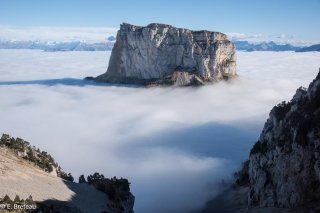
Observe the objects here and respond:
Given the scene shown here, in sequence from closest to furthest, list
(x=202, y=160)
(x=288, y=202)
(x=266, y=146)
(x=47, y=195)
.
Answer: (x=47, y=195) < (x=288, y=202) < (x=266, y=146) < (x=202, y=160)

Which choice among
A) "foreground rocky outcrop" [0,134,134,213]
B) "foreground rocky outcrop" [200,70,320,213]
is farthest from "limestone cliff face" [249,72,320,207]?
"foreground rocky outcrop" [0,134,134,213]

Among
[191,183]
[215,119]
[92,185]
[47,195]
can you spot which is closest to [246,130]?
[215,119]

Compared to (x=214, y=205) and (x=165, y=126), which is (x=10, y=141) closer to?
(x=214, y=205)

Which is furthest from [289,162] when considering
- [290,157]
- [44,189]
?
[44,189]

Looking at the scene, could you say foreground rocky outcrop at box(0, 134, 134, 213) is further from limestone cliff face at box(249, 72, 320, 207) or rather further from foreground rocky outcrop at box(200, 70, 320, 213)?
limestone cliff face at box(249, 72, 320, 207)

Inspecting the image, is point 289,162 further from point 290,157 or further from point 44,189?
point 44,189

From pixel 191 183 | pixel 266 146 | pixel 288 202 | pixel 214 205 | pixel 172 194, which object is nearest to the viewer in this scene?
pixel 288 202

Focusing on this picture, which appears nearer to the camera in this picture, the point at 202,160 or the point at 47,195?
the point at 47,195
